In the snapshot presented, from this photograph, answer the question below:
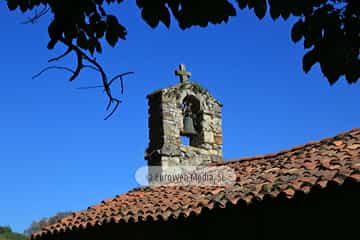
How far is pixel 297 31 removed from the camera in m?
2.64

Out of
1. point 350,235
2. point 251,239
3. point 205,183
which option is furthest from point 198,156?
point 350,235

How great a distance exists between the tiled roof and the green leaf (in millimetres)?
2202

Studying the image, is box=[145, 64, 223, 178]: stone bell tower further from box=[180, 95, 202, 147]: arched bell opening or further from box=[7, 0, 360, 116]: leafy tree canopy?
box=[7, 0, 360, 116]: leafy tree canopy

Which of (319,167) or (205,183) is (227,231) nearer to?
(319,167)

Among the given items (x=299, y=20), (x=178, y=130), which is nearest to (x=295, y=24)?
(x=299, y=20)

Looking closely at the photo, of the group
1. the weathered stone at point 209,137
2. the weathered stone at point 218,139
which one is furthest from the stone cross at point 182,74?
the weathered stone at point 218,139

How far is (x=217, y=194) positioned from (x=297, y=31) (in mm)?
3638

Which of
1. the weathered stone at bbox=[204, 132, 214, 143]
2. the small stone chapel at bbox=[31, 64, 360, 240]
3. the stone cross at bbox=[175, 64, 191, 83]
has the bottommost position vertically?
the small stone chapel at bbox=[31, 64, 360, 240]

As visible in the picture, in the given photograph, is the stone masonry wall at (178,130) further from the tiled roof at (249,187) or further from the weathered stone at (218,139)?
the tiled roof at (249,187)

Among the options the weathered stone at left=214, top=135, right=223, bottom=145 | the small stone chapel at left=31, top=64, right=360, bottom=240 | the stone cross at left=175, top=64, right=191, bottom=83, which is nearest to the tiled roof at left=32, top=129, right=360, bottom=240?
the small stone chapel at left=31, top=64, right=360, bottom=240

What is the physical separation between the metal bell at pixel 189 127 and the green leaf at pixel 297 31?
21.0ft

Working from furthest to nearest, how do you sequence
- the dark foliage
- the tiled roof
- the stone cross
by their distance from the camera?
the stone cross
the tiled roof
the dark foliage

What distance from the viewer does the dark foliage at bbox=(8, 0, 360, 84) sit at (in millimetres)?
2477

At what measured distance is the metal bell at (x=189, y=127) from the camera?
29.7ft
